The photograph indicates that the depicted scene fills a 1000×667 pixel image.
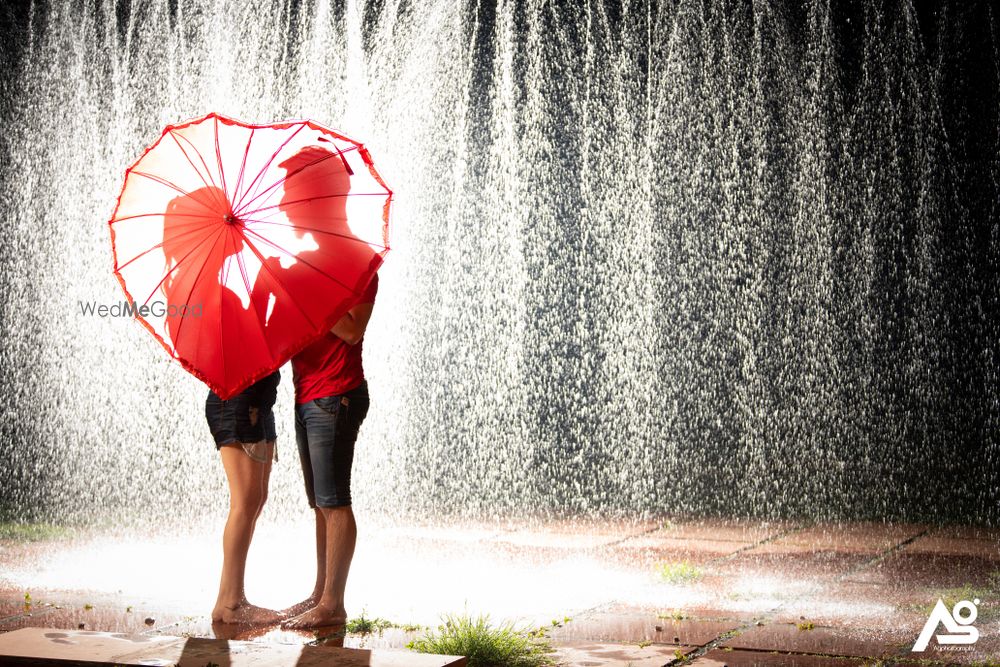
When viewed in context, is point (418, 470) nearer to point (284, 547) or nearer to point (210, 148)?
point (284, 547)

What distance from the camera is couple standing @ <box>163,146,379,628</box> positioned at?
4.43m

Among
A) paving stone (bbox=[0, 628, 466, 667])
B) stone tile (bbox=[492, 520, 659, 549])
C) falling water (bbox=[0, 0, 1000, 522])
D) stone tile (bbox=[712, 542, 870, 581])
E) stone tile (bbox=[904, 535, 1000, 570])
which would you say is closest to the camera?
paving stone (bbox=[0, 628, 466, 667])

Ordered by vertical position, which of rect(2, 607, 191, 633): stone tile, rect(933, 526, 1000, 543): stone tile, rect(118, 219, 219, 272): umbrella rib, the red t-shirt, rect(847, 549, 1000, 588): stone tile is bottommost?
rect(933, 526, 1000, 543): stone tile

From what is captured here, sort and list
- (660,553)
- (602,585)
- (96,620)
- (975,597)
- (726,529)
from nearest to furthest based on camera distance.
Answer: (96,620)
(975,597)
(602,585)
(660,553)
(726,529)

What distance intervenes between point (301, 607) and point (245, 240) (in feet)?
5.06

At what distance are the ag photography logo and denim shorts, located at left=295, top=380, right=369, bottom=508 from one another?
226 cm

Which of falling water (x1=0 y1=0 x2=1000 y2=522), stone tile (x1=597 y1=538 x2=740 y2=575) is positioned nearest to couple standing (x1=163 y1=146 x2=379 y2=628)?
stone tile (x1=597 y1=538 x2=740 y2=575)

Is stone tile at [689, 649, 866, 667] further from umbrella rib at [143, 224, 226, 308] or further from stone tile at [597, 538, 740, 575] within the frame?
umbrella rib at [143, 224, 226, 308]

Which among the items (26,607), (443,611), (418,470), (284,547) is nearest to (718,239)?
(418,470)

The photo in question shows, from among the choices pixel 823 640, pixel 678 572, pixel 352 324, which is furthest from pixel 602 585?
pixel 352 324

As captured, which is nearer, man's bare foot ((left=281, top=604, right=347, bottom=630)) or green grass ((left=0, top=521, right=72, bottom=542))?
man's bare foot ((left=281, top=604, right=347, bottom=630))

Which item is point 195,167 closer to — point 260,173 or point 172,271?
point 260,173

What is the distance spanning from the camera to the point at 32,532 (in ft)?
26.3

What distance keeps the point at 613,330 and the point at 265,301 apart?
6.61 metres
